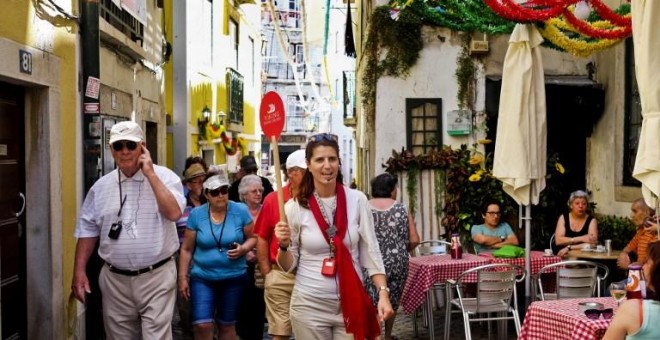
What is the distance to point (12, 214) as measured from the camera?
250 inches

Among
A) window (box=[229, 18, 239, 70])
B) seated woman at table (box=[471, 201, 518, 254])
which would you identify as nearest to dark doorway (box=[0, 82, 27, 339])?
seated woman at table (box=[471, 201, 518, 254])

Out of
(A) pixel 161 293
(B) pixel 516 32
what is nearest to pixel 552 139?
(B) pixel 516 32

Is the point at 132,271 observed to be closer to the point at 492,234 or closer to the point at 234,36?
the point at 492,234

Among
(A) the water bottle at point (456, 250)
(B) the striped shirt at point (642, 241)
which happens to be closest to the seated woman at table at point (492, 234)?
(A) the water bottle at point (456, 250)

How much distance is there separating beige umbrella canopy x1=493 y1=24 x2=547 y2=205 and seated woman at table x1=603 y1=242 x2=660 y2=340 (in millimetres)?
3682

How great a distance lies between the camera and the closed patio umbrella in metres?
8.12

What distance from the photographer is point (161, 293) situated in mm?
5730

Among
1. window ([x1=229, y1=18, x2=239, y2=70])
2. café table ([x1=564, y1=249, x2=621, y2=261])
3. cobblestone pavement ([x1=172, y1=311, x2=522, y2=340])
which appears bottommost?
cobblestone pavement ([x1=172, y1=311, x2=522, y2=340])

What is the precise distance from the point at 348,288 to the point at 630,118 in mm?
8120

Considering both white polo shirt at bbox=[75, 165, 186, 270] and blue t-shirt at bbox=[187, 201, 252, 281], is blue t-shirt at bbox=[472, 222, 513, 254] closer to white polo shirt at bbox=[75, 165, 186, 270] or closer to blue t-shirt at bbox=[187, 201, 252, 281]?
blue t-shirt at bbox=[187, 201, 252, 281]

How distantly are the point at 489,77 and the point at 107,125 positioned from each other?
6150 mm

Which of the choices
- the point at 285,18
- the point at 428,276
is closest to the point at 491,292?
the point at 428,276

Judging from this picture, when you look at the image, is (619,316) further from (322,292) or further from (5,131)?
(5,131)

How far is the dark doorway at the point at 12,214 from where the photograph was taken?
616cm
